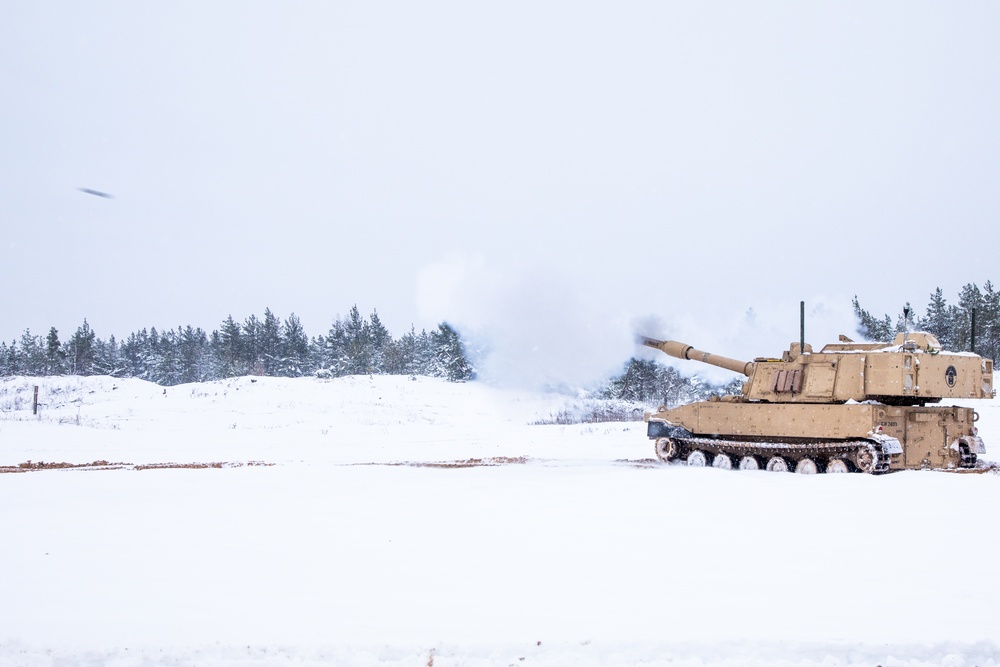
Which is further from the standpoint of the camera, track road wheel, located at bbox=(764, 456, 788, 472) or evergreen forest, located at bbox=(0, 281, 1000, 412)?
evergreen forest, located at bbox=(0, 281, 1000, 412)

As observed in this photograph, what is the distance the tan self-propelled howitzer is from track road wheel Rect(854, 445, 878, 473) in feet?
0.06

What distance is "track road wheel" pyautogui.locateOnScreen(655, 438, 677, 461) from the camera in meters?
21.1

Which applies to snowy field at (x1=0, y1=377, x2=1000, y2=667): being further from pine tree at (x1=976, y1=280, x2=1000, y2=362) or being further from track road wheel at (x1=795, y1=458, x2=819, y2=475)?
pine tree at (x1=976, y1=280, x2=1000, y2=362)

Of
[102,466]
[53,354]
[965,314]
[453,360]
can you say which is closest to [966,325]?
[965,314]

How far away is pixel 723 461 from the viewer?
2012 cm

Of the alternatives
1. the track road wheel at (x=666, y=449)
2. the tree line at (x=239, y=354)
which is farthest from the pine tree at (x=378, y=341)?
the track road wheel at (x=666, y=449)

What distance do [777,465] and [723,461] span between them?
132 centimetres

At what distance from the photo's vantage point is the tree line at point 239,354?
268 feet

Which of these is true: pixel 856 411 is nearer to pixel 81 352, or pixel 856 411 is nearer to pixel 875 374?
pixel 875 374

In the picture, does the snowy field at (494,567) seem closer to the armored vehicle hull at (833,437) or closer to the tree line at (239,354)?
the armored vehicle hull at (833,437)

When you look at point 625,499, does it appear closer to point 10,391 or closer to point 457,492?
point 457,492

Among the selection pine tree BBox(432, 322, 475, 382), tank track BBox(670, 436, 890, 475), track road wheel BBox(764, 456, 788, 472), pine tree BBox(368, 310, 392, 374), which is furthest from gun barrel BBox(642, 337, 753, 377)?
pine tree BBox(368, 310, 392, 374)

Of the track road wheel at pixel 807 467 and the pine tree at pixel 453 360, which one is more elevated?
the pine tree at pixel 453 360

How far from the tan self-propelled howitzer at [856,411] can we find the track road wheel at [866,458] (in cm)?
2
